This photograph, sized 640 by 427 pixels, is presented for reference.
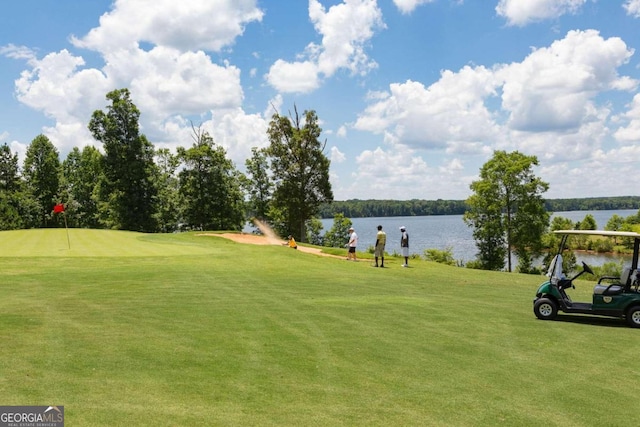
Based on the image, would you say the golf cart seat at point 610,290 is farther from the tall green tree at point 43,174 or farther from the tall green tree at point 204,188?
the tall green tree at point 43,174

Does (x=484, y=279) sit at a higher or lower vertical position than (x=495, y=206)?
lower

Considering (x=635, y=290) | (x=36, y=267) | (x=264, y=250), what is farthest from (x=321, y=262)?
(x=635, y=290)

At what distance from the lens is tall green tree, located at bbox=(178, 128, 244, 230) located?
205 feet

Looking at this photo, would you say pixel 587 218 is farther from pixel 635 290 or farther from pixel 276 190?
pixel 635 290

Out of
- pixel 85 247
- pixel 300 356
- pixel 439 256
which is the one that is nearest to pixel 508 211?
pixel 439 256

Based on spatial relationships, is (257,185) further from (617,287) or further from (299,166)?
(617,287)

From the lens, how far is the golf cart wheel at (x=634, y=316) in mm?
12406

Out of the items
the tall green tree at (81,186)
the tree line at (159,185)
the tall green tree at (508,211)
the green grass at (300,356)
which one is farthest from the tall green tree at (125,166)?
the green grass at (300,356)

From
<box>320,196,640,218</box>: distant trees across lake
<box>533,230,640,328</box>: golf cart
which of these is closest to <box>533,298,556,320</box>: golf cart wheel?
<box>533,230,640,328</box>: golf cart

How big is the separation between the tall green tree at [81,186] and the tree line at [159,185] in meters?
0.20

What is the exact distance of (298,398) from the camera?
6.95 metres

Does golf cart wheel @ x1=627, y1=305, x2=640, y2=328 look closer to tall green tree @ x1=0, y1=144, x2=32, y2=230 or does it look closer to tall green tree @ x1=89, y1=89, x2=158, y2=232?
tall green tree @ x1=89, y1=89, x2=158, y2=232

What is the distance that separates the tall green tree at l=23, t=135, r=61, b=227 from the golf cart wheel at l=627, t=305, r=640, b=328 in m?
71.8

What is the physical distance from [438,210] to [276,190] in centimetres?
13997
